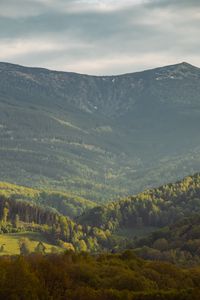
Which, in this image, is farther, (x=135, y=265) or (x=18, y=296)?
(x=135, y=265)

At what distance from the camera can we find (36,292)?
283 feet

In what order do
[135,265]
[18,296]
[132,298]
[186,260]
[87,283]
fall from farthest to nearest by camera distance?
[186,260] < [135,265] < [87,283] < [132,298] < [18,296]

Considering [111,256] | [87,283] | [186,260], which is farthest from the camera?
[186,260]

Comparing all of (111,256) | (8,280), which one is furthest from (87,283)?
(111,256)

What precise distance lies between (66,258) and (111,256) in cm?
2657

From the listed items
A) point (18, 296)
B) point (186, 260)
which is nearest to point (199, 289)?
point (18, 296)

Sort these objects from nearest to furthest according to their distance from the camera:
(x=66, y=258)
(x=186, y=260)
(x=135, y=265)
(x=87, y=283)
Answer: (x=87, y=283), (x=66, y=258), (x=135, y=265), (x=186, y=260)

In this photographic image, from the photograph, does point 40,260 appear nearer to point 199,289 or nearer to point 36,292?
point 36,292

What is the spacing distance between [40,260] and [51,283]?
12.6 m

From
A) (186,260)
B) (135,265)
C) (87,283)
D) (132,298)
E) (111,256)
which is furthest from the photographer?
(186,260)

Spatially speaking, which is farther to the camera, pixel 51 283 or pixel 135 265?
pixel 135 265

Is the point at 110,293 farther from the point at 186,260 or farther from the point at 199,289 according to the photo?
the point at 186,260

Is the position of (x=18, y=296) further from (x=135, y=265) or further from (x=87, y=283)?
(x=135, y=265)

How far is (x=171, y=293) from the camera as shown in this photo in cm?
9125
